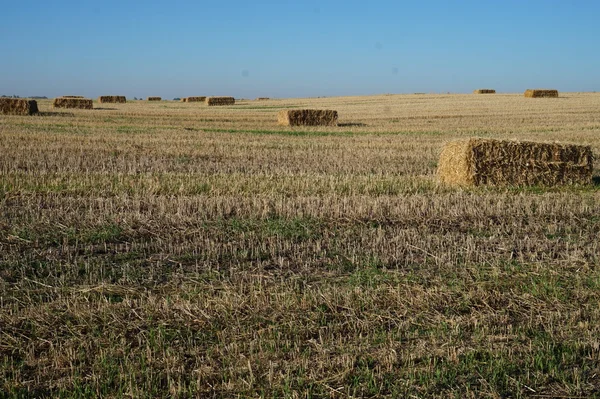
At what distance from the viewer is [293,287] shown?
19.3 feet

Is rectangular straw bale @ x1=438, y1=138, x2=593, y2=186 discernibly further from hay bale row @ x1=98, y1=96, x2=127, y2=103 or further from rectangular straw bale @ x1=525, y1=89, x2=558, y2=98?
hay bale row @ x1=98, y1=96, x2=127, y2=103

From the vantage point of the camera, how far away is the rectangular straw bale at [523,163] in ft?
40.2

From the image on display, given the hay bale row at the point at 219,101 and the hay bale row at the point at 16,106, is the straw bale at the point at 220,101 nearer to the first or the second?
the hay bale row at the point at 219,101

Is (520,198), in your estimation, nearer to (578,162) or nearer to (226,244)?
(578,162)

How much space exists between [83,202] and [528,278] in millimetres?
6309

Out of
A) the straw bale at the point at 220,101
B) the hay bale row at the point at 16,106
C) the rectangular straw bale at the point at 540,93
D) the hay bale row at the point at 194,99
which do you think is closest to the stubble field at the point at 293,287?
the hay bale row at the point at 16,106

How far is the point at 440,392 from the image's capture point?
158 inches

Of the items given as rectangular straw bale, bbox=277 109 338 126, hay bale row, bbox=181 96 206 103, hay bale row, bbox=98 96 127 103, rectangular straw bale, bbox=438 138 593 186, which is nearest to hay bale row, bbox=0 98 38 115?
rectangular straw bale, bbox=277 109 338 126

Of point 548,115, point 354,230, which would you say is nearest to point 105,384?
point 354,230

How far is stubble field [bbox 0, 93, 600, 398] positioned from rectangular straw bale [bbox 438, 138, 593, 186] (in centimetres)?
46

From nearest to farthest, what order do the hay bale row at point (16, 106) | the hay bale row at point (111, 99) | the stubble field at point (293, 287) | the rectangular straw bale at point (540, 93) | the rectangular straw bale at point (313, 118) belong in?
the stubble field at point (293, 287)
the rectangular straw bale at point (313, 118)
the hay bale row at point (16, 106)
the rectangular straw bale at point (540, 93)
the hay bale row at point (111, 99)

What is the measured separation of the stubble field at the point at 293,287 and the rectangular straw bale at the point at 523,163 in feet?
1.52

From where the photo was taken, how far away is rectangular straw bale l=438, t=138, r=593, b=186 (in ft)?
40.2

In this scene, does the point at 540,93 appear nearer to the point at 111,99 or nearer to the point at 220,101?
the point at 220,101
